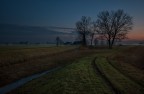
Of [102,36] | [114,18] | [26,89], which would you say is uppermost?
[114,18]

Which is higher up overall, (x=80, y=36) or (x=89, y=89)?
(x=80, y=36)

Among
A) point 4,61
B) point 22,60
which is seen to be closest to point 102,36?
point 22,60

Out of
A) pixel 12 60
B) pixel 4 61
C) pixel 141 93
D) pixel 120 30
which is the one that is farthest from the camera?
pixel 120 30

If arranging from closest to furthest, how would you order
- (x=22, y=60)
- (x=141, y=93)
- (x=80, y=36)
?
(x=141, y=93)
(x=22, y=60)
(x=80, y=36)

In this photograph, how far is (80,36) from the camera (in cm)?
8981

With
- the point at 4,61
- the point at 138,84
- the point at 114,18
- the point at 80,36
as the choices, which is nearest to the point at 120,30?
the point at 114,18

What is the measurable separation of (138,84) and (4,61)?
60.4 feet

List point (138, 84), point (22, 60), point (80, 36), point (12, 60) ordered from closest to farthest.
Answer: point (138, 84) → point (12, 60) → point (22, 60) → point (80, 36)

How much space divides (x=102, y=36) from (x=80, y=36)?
77.3 feet

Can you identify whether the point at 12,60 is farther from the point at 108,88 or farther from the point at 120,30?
the point at 120,30

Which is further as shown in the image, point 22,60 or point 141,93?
point 22,60

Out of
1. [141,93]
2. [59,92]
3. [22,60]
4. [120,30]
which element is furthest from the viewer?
[120,30]

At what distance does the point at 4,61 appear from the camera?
23.2 meters

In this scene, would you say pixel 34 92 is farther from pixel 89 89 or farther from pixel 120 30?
pixel 120 30
